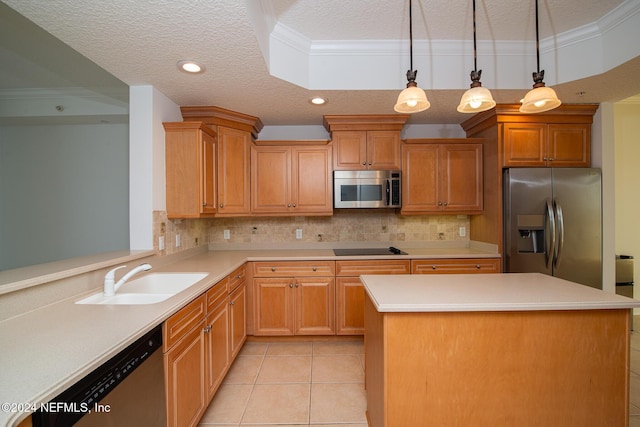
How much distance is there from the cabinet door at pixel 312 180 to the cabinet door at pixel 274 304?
0.82 m

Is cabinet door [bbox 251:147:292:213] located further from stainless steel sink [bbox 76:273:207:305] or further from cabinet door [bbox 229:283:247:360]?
stainless steel sink [bbox 76:273:207:305]

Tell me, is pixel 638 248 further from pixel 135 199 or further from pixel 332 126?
pixel 135 199

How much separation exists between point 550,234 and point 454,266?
0.93 meters

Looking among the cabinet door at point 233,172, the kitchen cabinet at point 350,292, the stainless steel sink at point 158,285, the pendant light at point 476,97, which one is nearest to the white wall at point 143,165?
the stainless steel sink at point 158,285

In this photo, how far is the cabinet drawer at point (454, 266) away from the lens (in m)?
2.73

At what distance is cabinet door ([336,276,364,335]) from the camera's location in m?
2.74

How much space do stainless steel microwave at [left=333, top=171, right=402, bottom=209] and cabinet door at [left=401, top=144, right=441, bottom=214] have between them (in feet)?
0.46

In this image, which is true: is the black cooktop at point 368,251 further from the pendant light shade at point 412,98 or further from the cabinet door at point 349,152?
the pendant light shade at point 412,98

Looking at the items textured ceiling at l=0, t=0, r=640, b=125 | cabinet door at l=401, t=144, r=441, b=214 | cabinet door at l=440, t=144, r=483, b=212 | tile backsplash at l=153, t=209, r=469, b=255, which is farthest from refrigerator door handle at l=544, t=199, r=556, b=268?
textured ceiling at l=0, t=0, r=640, b=125

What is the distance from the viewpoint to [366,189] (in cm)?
293

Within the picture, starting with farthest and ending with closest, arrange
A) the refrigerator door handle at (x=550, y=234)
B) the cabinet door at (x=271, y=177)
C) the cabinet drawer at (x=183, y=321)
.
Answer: the cabinet door at (x=271, y=177) < the refrigerator door handle at (x=550, y=234) < the cabinet drawer at (x=183, y=321)

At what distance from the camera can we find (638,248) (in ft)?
11.0

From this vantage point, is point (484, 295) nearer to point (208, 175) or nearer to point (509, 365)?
point (509, 365)

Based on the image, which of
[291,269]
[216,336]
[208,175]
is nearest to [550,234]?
[291,269]
